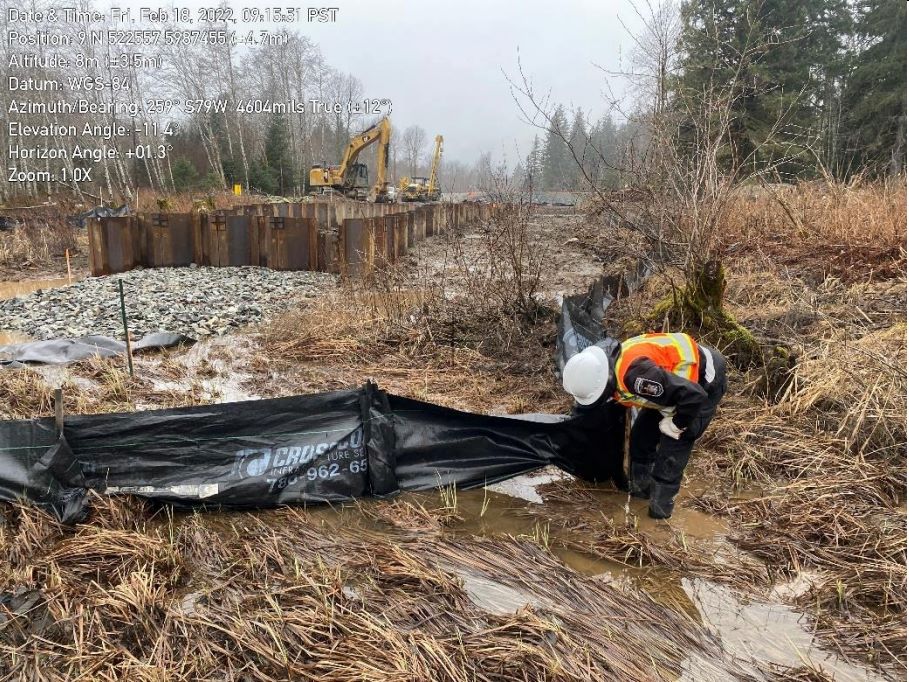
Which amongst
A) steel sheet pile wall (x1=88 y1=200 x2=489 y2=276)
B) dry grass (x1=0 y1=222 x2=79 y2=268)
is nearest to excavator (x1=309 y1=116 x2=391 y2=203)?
dry grass (x1=0 y1=222 x2=79 y2=268)

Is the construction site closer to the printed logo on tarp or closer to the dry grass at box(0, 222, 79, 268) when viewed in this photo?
the printed logo on tarp

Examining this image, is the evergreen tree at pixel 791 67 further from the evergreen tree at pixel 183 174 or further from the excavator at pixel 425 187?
the evergreen tree at pixel 183 174

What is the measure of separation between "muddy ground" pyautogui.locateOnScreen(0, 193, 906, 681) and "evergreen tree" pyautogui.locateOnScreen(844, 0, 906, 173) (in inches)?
834

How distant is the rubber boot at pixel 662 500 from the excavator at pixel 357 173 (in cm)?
2479

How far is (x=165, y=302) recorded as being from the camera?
369 inches

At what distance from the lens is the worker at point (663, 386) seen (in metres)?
3.47

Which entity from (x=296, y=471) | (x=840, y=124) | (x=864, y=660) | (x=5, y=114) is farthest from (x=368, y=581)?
(x=5, y=114)

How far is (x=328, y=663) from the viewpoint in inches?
97.3

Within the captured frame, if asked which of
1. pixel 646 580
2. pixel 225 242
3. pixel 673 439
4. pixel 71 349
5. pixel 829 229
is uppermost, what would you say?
pixel 829 229

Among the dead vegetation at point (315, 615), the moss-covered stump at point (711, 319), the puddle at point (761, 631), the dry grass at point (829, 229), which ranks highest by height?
the dry grass at point (829, 229)

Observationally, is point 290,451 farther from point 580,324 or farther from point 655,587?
point 580,324

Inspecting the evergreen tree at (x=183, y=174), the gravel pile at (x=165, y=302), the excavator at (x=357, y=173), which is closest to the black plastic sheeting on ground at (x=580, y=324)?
the gravel pile at (x=165, y=302)

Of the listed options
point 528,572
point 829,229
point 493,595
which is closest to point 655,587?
point 528,572

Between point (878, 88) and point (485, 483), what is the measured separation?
26.8 meters
